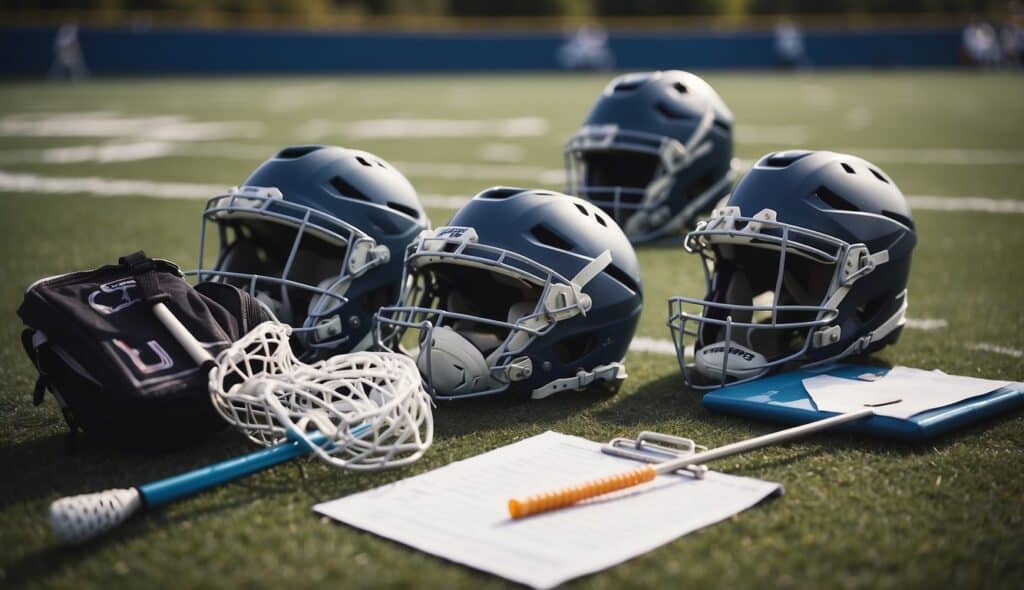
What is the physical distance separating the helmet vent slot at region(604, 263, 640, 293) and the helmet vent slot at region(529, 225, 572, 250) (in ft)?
0.52

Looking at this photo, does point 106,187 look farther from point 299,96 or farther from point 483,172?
point 299,96

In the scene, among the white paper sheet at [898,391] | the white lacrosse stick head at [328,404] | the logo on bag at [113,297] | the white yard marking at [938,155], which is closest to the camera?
the white lacrosse stick head at [328,404]

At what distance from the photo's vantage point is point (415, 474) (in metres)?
2.73

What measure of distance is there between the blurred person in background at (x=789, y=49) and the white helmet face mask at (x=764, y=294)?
29.5 m

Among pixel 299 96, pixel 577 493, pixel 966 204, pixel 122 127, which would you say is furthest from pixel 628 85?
pixel 299 96

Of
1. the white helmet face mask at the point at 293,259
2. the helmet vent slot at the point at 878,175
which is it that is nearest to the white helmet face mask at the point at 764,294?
the helmet vent slot at the point at 878,175

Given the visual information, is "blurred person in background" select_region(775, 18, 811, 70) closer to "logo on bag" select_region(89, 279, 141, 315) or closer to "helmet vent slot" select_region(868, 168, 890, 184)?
"helmet vent slot" select_region(868, 168, 890, 184)

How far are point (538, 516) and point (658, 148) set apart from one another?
Answer: 4.12 metres

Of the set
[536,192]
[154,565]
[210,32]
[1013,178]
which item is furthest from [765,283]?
[210,32]

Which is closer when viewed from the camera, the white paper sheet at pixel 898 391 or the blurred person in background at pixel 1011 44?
the white paper sheet at pixel 898 391

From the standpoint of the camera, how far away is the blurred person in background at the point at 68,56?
26823mm

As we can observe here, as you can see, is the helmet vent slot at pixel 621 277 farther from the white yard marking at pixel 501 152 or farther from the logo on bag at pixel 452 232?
the white yard marking at pixel 501 152

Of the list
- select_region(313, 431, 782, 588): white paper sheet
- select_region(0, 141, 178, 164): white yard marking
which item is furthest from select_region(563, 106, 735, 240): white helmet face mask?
select_region(0, 141, 178, 164): white yard marking

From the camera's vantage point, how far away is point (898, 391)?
322 cm
